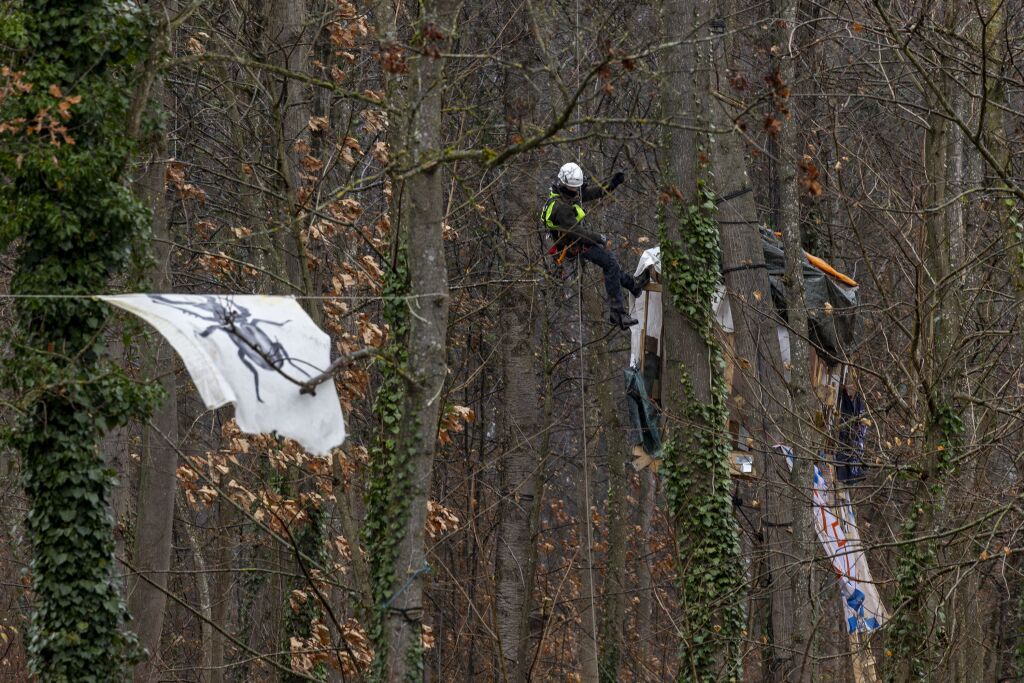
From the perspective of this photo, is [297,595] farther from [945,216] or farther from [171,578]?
[945,216]

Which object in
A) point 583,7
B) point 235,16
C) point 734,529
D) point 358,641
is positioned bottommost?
point 358,641

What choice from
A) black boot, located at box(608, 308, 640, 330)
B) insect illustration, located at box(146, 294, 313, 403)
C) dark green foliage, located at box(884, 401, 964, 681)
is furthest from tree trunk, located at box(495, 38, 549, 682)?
insect illustration, located at box(146, 294, 313, 403)

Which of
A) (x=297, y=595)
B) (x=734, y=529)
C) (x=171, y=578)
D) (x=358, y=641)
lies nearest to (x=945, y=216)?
(x=734, y=529)

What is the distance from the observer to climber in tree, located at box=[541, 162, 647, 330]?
14430mm

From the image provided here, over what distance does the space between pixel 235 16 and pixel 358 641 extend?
6.68m

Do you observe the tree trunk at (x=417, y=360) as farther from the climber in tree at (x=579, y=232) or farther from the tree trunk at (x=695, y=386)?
the climber in tree at (x=579, y=232)

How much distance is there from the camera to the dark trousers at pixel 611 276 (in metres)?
14.7

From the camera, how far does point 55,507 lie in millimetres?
10328

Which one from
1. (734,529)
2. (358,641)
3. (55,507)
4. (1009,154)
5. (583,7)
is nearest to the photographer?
(55,507)

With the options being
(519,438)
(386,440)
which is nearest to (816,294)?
(519,438)

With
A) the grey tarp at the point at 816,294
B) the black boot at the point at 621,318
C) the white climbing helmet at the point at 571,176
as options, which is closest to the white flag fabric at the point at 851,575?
the grey tarp at the point at 816,294

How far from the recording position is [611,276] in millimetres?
14758

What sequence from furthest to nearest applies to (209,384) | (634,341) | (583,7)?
(583,7), (634,341), (209,384)

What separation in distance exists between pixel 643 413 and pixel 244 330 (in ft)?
24.6
